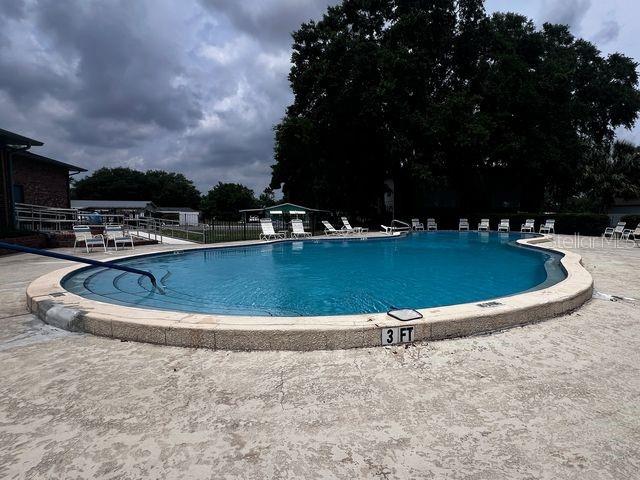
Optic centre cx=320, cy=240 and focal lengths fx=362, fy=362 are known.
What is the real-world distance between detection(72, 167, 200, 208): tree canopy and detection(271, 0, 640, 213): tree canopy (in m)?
57.4

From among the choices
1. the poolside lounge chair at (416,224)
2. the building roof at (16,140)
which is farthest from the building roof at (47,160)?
the poolside lounge chair at (416,224)

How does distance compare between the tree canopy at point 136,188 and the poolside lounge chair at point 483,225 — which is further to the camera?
the tree canopy at point 136,188

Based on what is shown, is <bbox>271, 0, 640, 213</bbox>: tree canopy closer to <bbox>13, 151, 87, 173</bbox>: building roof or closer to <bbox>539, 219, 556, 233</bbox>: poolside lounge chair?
<bbox>539, 219, 556, 233</bbox>: poolside lounge chair

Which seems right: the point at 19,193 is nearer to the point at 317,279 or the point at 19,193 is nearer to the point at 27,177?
the point at 27,177

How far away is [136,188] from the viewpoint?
76625 millimetres

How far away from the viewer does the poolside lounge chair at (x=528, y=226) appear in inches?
872

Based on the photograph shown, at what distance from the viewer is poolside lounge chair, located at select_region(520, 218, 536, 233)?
22.2 m

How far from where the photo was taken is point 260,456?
2.02 m

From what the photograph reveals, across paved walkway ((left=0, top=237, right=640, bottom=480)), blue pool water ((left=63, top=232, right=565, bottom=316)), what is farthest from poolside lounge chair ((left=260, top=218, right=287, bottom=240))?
paved walkway ((left=0, top=237, right=640, bottom=480))

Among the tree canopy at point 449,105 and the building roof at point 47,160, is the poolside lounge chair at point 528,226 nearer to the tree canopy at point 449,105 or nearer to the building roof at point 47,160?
the tree canopy at point 449,105

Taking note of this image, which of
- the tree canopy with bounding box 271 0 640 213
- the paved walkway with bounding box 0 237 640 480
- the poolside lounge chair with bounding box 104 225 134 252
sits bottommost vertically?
the paved walkway with bounding box 0 237 640 480

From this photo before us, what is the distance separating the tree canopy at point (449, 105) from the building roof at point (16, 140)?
603 inches

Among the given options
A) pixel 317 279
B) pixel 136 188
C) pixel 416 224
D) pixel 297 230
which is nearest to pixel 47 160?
pixel 297 230

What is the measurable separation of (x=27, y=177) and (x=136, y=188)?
63459 millimetres
